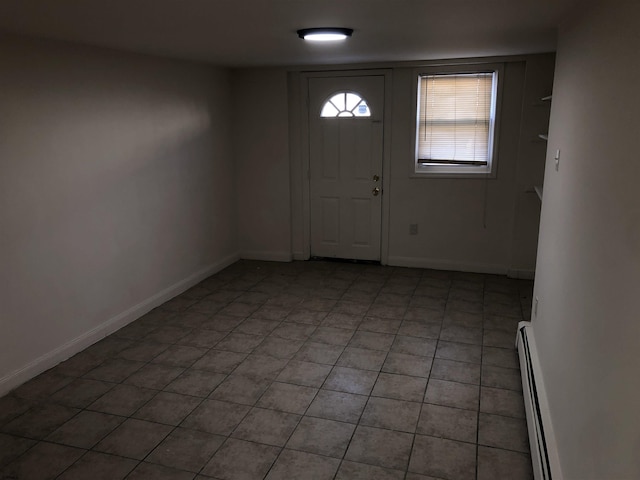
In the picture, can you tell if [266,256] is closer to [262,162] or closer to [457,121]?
[262,162]

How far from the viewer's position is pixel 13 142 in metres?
2.98

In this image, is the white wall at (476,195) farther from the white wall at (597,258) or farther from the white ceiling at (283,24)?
the white wall at (597,258)

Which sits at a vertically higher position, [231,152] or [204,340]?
[231,152]

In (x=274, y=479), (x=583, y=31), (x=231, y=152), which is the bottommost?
(x=274, y=479)

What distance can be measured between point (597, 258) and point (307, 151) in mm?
4173

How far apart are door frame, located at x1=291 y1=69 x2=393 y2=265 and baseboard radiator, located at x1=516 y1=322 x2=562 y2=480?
2419mm

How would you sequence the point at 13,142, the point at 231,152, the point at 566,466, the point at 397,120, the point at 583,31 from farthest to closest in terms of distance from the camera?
the point at 231,152
the point at 397,120
the point at 13,142
the point at 583,31
the point at 566,466

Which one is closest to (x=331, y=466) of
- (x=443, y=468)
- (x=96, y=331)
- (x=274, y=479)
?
(x=274, y=479)

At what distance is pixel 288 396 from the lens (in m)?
2.98

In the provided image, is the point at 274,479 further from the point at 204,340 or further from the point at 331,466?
the point at 204,340

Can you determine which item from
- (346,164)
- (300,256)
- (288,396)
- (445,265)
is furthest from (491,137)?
Answer: (288,396)

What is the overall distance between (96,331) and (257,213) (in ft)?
8.21

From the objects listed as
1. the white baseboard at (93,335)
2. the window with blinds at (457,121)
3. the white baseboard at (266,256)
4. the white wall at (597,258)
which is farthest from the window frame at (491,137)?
the white baseboard at (93,335)

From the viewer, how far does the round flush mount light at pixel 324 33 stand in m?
2.98
